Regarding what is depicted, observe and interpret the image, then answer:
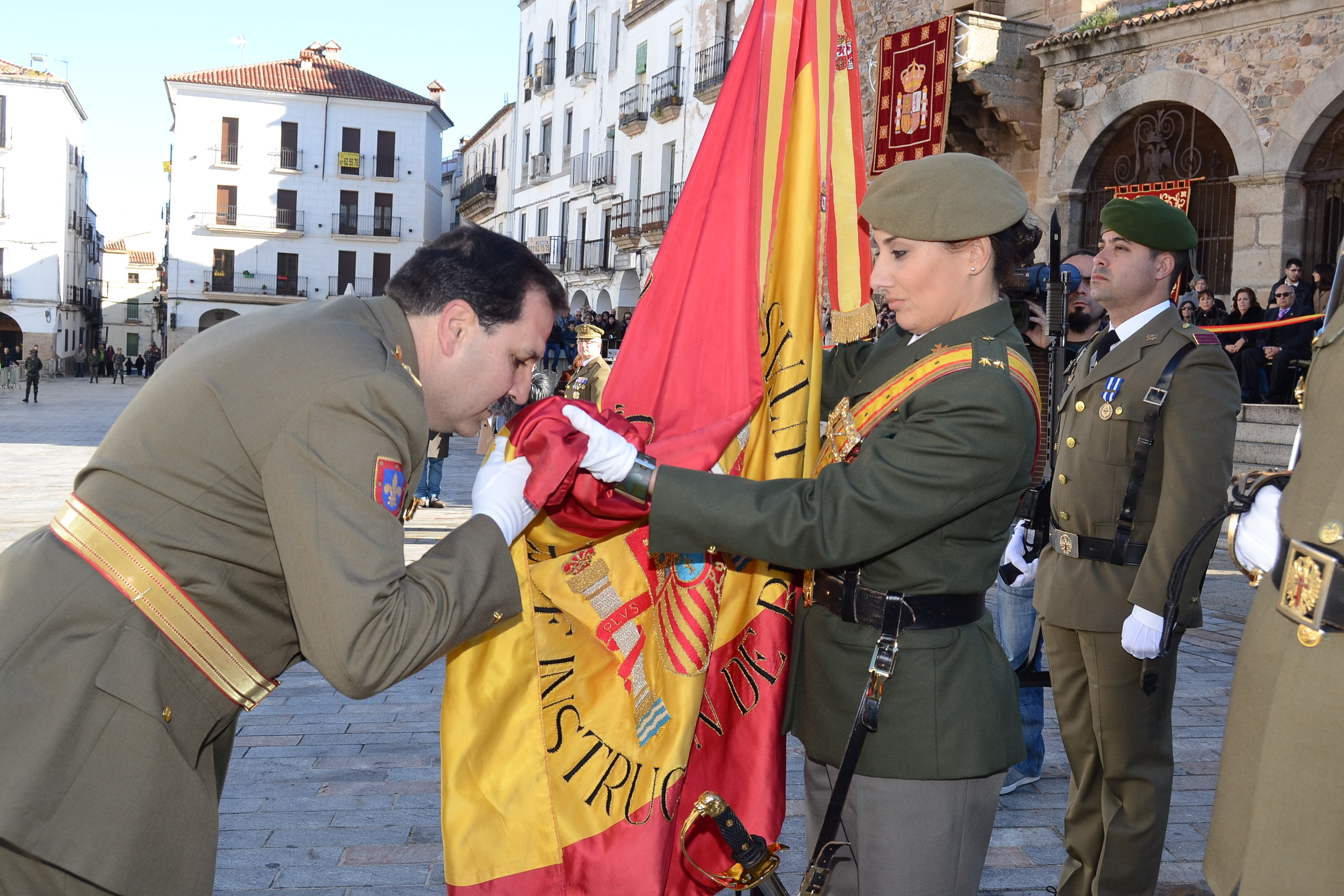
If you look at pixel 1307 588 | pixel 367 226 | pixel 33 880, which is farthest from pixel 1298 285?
pixel 367 226

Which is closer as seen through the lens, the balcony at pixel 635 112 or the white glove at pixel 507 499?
the white glove at pixel 507 499

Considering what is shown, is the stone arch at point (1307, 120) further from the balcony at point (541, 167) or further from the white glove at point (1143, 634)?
the balcony at point (541, 167)

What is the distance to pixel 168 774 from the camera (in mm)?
1903

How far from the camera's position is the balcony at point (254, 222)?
51062mm

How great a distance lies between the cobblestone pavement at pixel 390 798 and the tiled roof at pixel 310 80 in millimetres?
50035

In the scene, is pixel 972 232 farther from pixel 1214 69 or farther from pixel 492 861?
pixel 1214 69

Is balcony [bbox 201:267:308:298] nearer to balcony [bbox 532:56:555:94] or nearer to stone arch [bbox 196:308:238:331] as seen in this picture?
stone arch [bbox 196:308:238:331]

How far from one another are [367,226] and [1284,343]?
150 feet

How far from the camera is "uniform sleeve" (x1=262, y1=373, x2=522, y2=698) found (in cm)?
183

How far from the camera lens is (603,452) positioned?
7.30ft

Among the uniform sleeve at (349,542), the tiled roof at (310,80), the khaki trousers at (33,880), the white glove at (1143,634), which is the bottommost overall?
the khaki trousers at (33,880)

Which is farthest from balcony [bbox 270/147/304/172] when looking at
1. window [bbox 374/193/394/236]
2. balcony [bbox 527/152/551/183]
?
balcony [bbox 527/152/551/183]

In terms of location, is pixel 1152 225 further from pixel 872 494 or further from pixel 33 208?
pixel 33 208

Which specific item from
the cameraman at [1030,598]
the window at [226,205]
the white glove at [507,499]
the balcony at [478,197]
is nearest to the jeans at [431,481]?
the cameraman at [1030,598]
